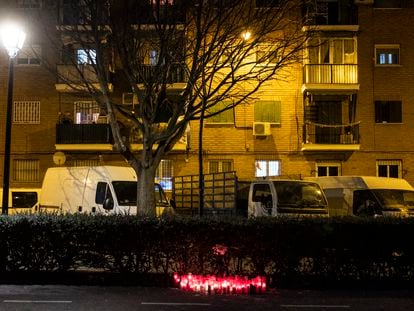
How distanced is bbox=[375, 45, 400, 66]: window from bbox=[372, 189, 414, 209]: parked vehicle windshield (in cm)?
1055

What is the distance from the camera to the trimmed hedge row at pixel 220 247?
10.4 metres

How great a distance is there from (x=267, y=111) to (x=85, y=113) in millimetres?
8574

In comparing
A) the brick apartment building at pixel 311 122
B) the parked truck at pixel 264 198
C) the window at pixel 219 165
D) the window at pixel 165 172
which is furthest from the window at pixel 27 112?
the parked truck at pixel 264 198

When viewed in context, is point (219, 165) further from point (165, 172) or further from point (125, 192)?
point (125, 192)

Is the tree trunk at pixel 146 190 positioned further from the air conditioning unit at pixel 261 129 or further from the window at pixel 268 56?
the air conditioning unit at pixel 261 129

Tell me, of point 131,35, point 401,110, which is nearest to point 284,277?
point 131,35

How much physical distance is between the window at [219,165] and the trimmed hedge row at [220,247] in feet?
50.8

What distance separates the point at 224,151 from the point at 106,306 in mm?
17897

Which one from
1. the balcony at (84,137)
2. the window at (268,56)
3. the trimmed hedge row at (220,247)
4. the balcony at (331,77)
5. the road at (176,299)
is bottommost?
the road at (176,299)

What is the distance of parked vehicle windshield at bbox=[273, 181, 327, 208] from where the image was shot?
15508 millimetres

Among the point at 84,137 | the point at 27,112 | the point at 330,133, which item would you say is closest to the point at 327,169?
the point at 330,133

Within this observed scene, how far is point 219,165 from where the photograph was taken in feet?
86.2

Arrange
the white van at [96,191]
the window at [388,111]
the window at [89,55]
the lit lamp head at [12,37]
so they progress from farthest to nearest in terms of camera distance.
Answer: the window at [388,111] → the white van at [96,191] → the window at [89,55] → the lit lamp head at [12,37]

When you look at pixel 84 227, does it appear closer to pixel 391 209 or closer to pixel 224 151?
pixel 391 209
